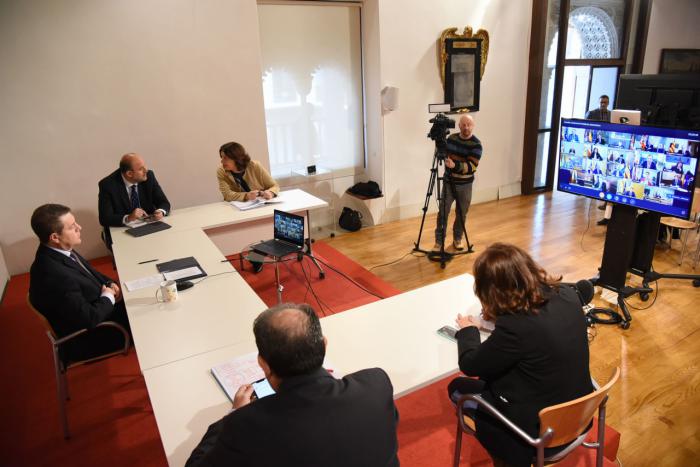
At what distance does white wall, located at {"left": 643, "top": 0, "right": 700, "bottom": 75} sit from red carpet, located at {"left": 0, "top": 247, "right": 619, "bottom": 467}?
7901 mm

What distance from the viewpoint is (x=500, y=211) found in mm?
6629

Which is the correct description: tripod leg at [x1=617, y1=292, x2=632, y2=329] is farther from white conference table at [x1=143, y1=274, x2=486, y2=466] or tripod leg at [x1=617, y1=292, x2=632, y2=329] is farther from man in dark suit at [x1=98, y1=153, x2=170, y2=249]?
man in dark suit at [x1=98, y1=153, x2=170, y2=249]

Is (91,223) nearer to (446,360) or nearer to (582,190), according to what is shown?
(446,360)

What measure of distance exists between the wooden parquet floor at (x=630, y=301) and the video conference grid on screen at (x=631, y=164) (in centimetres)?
96

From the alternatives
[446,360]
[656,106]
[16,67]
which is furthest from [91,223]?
[656,106]

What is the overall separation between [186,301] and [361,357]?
113cm

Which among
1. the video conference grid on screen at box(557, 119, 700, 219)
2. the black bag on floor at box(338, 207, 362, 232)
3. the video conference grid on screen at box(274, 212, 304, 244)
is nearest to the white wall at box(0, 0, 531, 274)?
the black bag on floor at box(338, 207, 362, 232)

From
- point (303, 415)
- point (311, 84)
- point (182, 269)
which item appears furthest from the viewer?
point (311, 84)

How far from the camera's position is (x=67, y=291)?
2.48 m

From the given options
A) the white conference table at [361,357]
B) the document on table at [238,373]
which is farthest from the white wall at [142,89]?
the document on table at [238,373]

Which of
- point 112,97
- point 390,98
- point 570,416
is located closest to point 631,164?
point 570,416

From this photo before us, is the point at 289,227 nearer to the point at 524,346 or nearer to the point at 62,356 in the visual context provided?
the point at 62,356

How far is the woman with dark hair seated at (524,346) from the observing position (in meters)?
1.67

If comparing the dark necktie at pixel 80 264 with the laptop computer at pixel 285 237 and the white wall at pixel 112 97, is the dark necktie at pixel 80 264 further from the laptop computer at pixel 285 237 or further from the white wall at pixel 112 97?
the white wall at pixel 112 97
